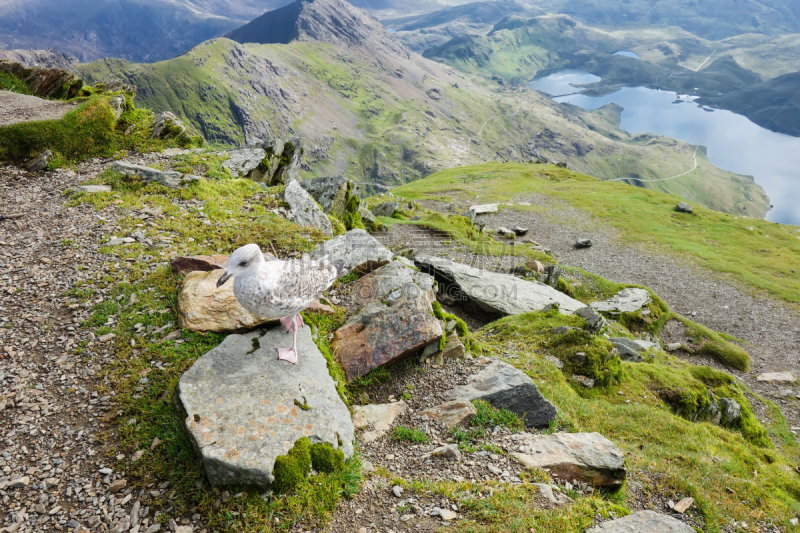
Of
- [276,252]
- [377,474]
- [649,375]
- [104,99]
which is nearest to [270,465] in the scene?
[377,474]

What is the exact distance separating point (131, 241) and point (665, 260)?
4912cm

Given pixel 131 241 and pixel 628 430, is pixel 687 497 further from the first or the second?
pixel 131 241

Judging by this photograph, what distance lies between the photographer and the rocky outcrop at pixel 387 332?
10.8 metres

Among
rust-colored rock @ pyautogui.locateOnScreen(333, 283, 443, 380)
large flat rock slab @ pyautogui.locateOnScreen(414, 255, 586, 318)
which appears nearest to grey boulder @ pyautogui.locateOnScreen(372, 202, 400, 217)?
large flat rock slab @ pyautogui.locateOnScreen(414, 255, 586, 318)

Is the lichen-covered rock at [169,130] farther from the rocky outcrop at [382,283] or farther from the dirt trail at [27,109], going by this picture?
the rocky outcrop at [382,283]

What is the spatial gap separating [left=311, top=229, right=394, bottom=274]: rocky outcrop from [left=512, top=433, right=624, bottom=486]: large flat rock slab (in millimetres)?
8208

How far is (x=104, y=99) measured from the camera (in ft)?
75.2

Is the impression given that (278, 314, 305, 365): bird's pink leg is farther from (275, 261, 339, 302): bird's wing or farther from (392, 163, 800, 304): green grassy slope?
(392, 163, 800, 304): green grassy slope

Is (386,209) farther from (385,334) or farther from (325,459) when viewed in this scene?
(325,459)

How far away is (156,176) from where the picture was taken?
18.4 meters

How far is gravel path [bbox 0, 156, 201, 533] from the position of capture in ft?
20.8

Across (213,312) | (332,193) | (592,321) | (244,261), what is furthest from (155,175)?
(592,321)

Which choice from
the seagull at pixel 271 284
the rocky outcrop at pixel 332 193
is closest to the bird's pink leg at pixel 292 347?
the seagull at pixel 271 284

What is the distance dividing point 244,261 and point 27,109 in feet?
78.5
